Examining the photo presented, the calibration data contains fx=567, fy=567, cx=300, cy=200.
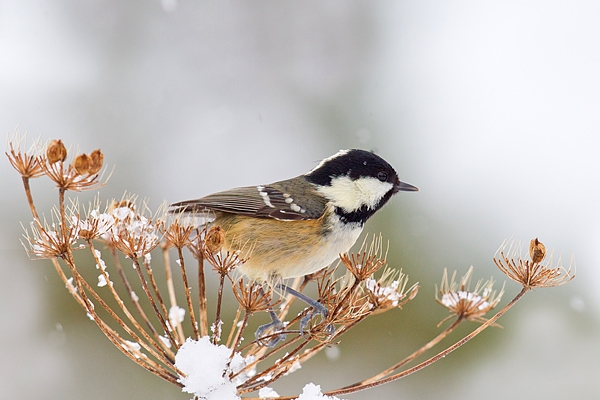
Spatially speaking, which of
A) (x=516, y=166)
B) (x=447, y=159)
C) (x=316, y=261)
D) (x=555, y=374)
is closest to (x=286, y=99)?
(x=447, y=159)

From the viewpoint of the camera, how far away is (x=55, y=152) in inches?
54.7

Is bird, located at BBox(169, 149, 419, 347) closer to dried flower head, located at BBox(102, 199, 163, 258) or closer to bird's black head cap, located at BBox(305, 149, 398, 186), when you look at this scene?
bird's black head cap, located at BBox(305, 149, 398, 186)

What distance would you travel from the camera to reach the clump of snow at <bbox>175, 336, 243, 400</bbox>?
57.9 inches

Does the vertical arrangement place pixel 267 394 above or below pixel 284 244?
below

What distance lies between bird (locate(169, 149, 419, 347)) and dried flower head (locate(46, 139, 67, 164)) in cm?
66

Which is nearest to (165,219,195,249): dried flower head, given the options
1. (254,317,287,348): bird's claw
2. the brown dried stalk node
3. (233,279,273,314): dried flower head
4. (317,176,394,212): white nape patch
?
the brown dried stalk node

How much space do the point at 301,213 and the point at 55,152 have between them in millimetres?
1163

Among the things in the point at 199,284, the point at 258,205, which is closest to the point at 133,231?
the point at 199,284

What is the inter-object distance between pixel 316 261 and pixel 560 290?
3.20 m

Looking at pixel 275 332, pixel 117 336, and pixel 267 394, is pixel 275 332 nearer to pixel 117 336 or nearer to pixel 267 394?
pixel 267 394

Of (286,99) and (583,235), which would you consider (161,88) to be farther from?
(583,235)

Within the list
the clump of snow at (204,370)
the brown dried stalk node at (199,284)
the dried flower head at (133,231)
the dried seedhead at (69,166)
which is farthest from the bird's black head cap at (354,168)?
the dried seedhead at (69,166)

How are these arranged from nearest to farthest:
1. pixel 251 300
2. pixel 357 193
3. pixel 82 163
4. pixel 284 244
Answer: pixel 82 163 < pixel 251 300 < pixel 284 244 < pixel 357 193

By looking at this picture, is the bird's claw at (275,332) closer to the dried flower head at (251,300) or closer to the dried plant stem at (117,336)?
the dried flower head at (251,300)
